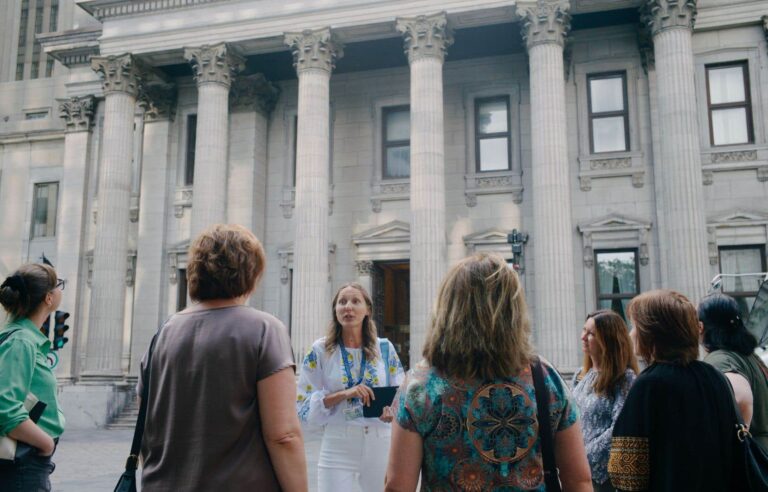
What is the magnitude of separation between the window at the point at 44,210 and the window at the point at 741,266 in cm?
2416

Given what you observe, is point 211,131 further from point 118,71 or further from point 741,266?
point 741,266

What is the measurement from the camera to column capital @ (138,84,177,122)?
81.0 ft

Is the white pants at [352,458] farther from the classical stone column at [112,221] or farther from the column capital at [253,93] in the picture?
the column capital at [253,93]

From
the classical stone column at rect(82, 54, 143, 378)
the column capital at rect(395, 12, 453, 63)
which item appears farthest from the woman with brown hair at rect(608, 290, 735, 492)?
the classical stone column at rect(82, 54, 143, 378)

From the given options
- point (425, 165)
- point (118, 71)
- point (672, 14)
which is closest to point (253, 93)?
point (118, 71)

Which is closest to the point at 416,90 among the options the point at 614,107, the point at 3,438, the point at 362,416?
the point at 614,107

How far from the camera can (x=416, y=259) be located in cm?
1886

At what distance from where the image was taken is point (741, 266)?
1948 centimetres

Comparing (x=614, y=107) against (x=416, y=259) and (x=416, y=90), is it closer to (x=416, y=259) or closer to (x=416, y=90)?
(x=416, y=90)

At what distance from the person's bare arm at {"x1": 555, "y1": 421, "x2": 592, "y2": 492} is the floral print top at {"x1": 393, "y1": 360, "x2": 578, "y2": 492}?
0.29 ft

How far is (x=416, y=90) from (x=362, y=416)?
15.5 m

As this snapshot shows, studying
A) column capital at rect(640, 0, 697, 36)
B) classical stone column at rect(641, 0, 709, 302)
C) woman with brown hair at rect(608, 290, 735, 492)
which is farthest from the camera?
column capital at rect(640, 0, 697, 36)

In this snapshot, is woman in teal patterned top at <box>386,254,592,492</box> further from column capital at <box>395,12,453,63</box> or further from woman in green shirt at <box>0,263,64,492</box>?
column capital at <box>395,12,453,63</box>

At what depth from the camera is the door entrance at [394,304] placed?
22.8 metres
